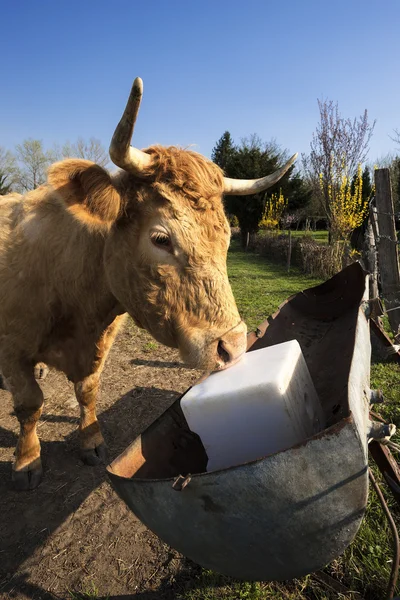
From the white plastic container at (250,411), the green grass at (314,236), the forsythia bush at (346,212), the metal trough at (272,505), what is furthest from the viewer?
the green grass at (314,236)

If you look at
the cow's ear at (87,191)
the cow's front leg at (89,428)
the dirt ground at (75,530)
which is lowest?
the dirt ground at (75,530)

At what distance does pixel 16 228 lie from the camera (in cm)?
288

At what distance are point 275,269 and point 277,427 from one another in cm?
1565

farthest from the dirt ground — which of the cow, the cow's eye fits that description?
the cow's eye

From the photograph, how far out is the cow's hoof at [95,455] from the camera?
3.23m

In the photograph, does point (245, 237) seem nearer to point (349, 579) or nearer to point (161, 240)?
point (161, 240)

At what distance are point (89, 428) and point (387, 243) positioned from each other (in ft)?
12.9

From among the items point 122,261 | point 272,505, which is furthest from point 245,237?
point 272,505

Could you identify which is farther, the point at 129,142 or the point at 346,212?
the point at 346,212

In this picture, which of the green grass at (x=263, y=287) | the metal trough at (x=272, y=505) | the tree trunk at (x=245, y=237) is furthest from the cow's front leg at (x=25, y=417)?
the tree trunk at (x=245, y=237)

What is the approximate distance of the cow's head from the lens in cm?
193

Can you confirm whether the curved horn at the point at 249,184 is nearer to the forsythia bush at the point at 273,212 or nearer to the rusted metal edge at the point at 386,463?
the rusted metal edge at the point at 386,463

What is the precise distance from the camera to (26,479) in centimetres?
296

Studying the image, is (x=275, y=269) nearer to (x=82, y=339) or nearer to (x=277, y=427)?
(x=82, y=339)
